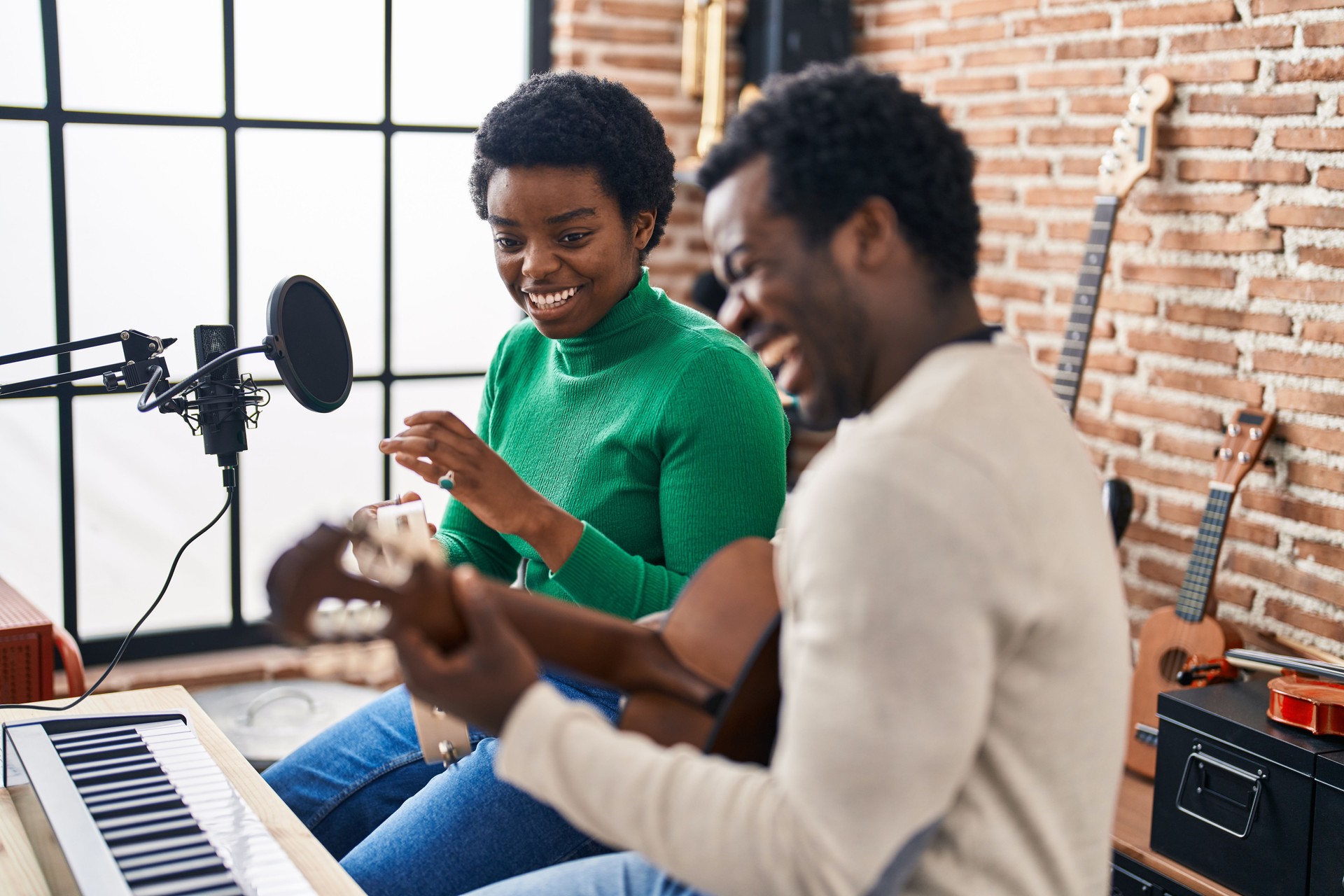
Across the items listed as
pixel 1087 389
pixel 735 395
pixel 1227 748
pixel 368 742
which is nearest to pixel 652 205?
pixel 735 395

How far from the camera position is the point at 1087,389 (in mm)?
2777

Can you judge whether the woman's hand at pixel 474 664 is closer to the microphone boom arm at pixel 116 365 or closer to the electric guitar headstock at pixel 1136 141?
the microphone boom arm at pixel 116 365

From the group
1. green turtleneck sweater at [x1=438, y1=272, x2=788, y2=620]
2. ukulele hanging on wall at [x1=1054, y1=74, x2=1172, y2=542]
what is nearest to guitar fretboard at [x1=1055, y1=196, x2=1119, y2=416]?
ukulele hanging on wall at [x1=1054, y1=74, x2=1172, y2=542]

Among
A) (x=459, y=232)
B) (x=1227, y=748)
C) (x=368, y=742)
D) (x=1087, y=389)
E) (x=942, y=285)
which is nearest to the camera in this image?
(x=942, y=285)

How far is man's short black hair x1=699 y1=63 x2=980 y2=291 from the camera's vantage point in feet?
Result: 2.86

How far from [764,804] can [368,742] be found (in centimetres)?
102

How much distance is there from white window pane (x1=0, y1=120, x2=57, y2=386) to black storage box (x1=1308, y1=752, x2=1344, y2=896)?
8.49ft

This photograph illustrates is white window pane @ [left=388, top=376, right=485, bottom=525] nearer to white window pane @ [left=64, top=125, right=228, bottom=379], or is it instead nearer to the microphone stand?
white window pane @ [left=64, top=125, right=228, bottom=379]

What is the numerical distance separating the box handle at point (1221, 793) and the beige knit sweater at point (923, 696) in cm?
116

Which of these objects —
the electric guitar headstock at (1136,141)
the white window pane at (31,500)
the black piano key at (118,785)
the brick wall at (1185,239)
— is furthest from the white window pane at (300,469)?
the electric guitar headstock at (1136,141)

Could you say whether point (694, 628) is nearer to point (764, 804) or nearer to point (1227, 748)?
point (764, 804)

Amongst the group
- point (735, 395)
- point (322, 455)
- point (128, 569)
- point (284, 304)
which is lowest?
point (128, 569)

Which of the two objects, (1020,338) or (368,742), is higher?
(1020,338)

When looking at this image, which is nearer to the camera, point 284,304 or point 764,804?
point 764,804
